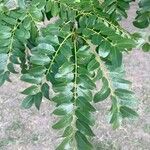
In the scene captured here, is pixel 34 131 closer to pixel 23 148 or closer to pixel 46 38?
pixel 23 148

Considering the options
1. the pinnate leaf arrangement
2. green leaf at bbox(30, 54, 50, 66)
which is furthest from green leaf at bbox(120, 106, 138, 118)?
green leaf at bbox(30, 54, 50, 66)

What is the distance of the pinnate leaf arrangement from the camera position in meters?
0.82

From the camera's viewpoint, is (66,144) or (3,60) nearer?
(66,144)

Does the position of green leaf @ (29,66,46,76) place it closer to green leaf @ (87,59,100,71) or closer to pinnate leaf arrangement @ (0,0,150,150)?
pinnate leaf arrangement @ (0,0,150,150)

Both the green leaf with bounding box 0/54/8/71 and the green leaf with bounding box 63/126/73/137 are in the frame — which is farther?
the green leaf with bounding box 0/54/8/71

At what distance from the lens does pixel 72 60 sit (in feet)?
2.82

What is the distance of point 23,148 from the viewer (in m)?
2.42

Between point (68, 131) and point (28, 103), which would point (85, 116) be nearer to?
point (68, 131)

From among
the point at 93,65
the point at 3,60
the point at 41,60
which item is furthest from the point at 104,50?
the point at 3,60

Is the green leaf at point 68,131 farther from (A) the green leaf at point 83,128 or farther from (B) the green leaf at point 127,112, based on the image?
(B) the green leaf at point 127,112

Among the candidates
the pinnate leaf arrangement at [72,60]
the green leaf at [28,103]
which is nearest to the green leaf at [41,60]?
the pinnate leaf arrangement at [72,60]

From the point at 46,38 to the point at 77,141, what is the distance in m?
0.25

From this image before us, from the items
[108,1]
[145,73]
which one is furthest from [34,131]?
[108,1]

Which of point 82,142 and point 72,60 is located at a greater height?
point 72,60
